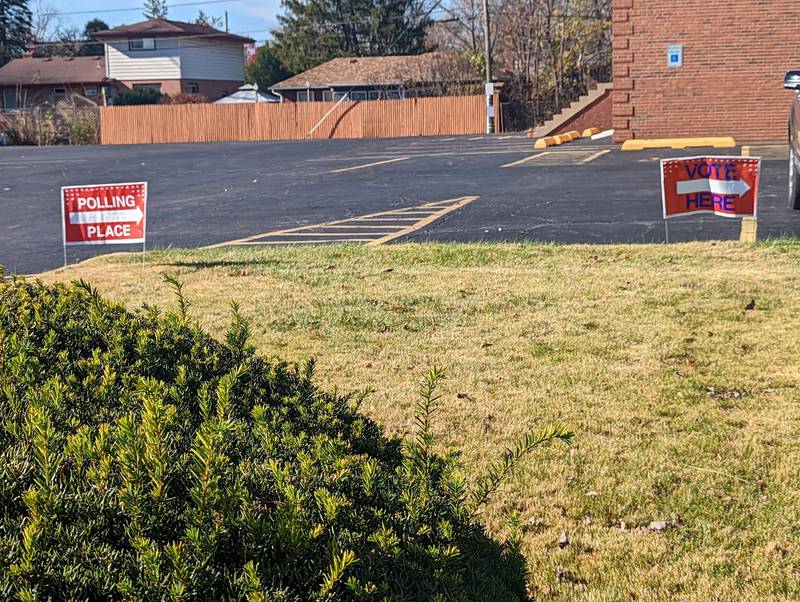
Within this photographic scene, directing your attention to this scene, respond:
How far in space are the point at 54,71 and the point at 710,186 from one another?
71.6 meters

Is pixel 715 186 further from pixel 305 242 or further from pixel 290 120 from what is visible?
pixel 290 120

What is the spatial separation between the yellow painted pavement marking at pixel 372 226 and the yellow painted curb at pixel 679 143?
11207 millimetres

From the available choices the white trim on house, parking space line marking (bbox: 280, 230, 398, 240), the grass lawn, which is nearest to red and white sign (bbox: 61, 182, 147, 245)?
the grass lawn

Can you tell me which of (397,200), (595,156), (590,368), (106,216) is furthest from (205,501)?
(595,156)

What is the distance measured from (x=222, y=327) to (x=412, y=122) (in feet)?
141

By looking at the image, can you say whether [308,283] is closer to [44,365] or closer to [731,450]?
[731,450]

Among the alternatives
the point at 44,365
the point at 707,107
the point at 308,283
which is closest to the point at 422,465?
the point at 44,365

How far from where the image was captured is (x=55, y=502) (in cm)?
194

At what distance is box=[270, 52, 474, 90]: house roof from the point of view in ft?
182

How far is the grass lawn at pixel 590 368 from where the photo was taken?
4.09 m

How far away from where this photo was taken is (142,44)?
71.4 metres

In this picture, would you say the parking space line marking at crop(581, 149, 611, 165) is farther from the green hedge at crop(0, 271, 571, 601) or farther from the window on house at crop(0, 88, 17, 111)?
the window on house at crop(0, 88, 17, 111)

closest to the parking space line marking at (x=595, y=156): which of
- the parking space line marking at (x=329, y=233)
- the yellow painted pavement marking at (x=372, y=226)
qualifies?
the yellow painted pavement marking at (x=372, y=226)

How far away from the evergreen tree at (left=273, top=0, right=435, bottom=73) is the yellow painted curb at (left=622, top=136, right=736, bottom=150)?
161ft
